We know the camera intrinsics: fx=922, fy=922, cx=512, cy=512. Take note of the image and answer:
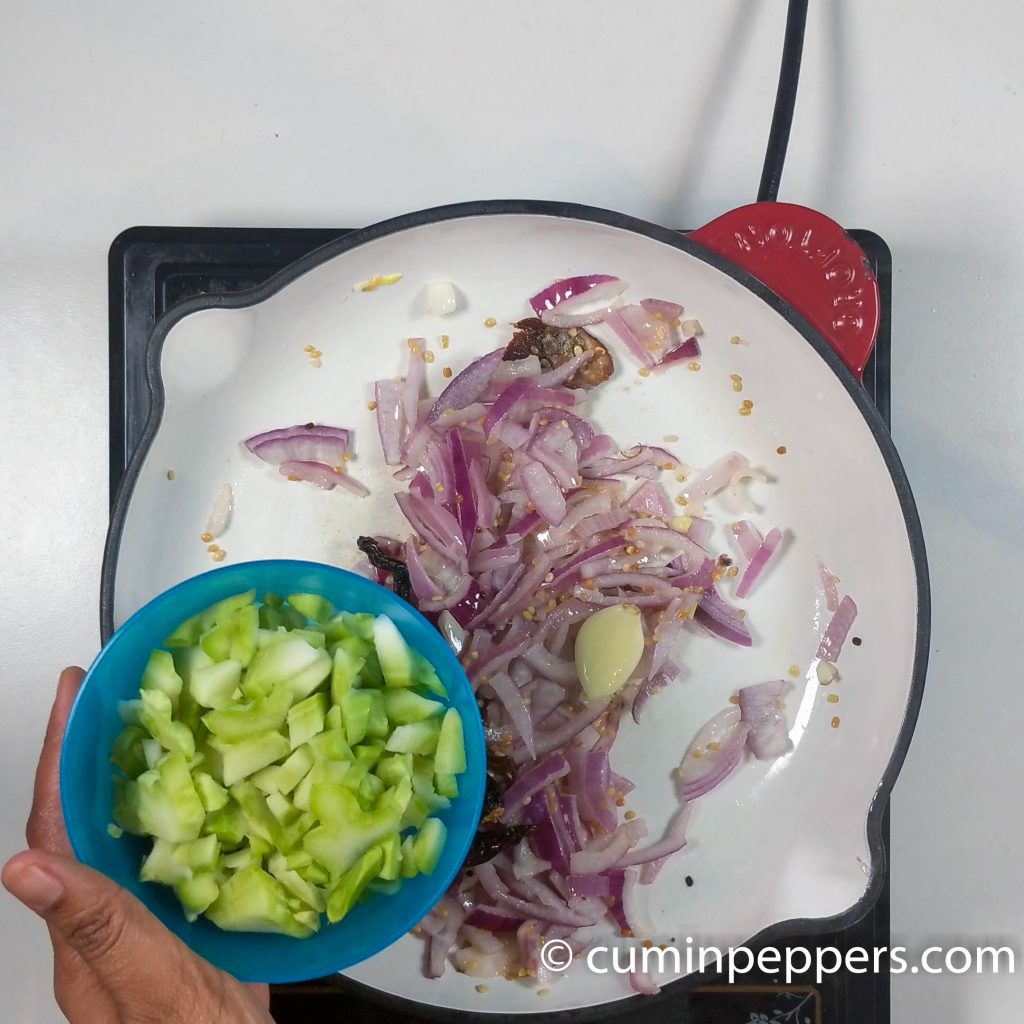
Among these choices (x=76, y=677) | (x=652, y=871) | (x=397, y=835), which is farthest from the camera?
(x=652, y=871)

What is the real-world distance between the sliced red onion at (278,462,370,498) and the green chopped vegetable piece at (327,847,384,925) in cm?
39

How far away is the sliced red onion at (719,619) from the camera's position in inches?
37.5

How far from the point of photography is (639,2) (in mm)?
1026

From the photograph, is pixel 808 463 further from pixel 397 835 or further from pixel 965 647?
pixel 397 835

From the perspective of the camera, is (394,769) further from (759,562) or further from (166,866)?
(759,562)

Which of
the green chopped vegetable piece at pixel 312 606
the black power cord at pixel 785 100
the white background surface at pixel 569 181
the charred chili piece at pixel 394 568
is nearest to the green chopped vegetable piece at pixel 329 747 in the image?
the green chopped vegetable piece at pixel 312 606

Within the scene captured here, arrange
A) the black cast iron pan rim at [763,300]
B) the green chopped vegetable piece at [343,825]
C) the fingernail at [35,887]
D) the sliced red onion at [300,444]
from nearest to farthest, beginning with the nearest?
the fingernail at [35,887]
the green chopped vegetable piece at [343,825]
the black cast iron pan rim at [763,300]
the sliced red onion at [300,444]

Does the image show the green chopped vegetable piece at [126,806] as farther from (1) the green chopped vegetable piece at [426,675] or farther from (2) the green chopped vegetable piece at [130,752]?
(1) the green chopped vegetable piece at [426,675]

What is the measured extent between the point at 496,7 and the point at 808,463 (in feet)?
1.99

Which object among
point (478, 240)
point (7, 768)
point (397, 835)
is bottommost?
point (7, 768)

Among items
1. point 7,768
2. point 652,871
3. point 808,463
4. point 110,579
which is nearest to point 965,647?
point 808,463

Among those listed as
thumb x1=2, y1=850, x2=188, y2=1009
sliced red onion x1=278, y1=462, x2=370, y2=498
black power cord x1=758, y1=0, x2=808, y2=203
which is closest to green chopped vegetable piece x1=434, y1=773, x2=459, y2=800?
thumb x1=2, y1=850, x2=188, y2=1009

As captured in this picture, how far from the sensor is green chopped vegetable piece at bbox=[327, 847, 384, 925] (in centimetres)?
69

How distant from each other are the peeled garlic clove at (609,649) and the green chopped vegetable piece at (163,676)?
0.39 metres
